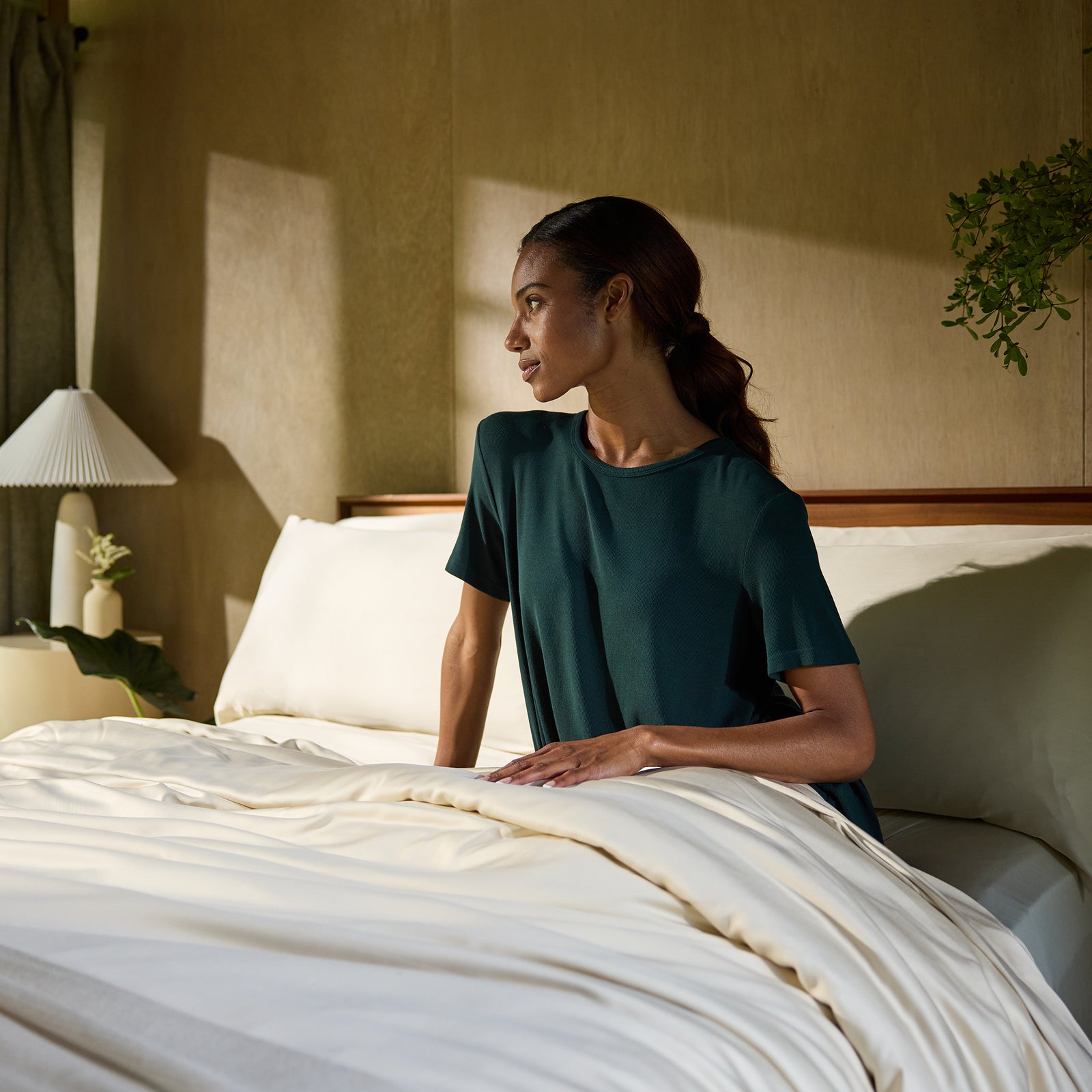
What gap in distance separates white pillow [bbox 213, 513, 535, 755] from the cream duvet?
840 millimetres

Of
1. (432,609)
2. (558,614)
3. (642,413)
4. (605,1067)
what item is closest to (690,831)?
(605,1067)

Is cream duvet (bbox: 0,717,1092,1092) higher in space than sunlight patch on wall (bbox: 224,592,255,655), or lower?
lower

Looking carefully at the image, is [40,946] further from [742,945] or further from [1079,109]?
[1079,109]

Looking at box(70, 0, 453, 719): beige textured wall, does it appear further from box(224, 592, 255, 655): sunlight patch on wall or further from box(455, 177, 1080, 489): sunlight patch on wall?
box(455, 177, 1080, 489): sunlight patch on wall

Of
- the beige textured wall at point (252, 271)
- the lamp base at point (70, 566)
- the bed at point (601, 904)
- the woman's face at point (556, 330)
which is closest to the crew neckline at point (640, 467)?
the woman's face at point (556, 330)

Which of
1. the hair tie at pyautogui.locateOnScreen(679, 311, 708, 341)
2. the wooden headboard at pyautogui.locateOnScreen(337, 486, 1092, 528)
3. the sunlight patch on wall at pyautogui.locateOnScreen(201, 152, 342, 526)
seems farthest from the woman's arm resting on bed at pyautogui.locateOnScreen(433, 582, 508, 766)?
the sunlight patch on wall at pyautogui.locateOnScreen(201, 152, 342, 526)

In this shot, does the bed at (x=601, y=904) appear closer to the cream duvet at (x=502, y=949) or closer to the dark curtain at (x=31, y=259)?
the cream duvet at (x=502, y=949)

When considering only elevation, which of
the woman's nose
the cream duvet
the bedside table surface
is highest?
the woman's nose

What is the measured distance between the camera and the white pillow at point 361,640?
2.13 metres

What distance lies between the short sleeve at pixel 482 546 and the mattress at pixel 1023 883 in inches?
25.4

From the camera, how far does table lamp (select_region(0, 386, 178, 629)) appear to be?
3.22 m

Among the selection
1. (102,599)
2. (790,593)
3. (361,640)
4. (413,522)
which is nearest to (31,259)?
(102,599)

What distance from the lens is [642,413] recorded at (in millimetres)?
1488

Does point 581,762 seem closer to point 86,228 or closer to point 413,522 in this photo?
point 413,522
